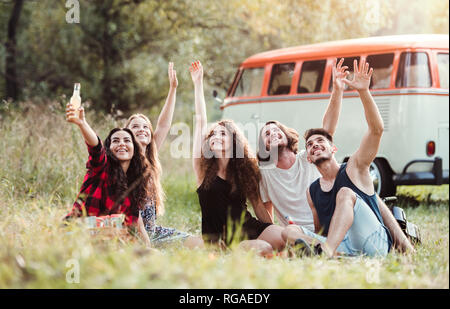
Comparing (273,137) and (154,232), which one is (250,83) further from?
(154,232)

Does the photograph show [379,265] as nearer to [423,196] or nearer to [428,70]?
[428,70]

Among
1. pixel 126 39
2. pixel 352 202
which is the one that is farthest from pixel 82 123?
pixel 126 39

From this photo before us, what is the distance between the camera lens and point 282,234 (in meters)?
4.75

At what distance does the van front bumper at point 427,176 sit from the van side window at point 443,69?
1.15 meters

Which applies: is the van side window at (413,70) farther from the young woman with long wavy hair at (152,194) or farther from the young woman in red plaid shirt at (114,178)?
the young woman in red plaid shirt at (114,178)

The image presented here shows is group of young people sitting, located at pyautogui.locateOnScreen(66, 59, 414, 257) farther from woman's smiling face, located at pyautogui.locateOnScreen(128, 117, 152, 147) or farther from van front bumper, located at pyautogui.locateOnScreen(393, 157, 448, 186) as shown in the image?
van front bumper, located at pyautogui.locateOnScreen(393, 157, 448, 186)

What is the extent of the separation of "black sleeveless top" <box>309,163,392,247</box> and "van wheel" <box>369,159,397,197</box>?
13.7ft

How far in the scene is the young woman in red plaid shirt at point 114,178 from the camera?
14.5 feet

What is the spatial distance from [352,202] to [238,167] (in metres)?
1.01

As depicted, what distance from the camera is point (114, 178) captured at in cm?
461

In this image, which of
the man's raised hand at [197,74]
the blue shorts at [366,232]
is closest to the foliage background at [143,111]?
the blue shorts at [366,232]

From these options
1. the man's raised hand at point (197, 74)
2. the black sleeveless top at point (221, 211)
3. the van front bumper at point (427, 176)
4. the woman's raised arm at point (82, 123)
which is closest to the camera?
the woman's raised arm at point (82, 123)

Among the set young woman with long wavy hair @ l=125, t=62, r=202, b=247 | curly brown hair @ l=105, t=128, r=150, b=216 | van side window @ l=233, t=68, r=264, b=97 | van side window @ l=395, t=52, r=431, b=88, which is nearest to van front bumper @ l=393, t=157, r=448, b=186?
van side window @ l=395, t=52, r=431, b=88

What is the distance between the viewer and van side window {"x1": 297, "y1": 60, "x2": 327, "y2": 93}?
962cm
